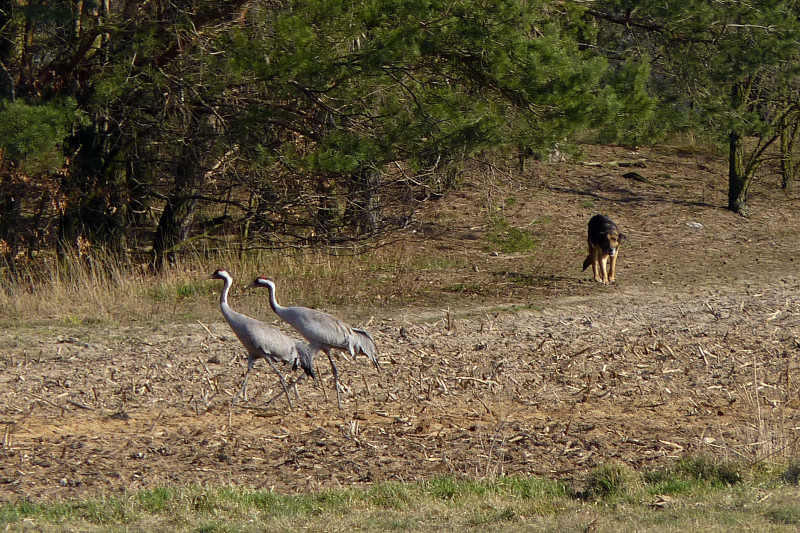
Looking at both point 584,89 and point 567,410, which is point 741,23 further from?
point 567,410

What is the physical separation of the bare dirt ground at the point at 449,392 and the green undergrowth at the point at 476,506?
1.23 ft

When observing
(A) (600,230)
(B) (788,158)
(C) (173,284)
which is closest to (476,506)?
(C) (173,284)

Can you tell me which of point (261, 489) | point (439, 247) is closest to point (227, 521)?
point (261, 489)

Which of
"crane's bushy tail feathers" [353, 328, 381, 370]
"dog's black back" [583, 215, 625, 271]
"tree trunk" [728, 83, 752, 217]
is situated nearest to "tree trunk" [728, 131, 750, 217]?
"tree trunk" [728, 83, 752, 217]

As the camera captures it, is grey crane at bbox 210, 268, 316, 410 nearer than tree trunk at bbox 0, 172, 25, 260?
Yes

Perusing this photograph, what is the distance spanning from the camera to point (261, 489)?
6172 millimetres

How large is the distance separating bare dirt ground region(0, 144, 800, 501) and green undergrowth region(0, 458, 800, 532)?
14.8 inches

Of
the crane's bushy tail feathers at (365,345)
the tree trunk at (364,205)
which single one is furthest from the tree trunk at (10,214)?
the crane's bushy tail feathers at (365,345)

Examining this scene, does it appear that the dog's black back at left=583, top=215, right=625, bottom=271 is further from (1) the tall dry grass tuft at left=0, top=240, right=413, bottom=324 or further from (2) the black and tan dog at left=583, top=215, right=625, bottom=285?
(1) the tall dry grass tuft at left=0, top=240, right=413, bottom=324

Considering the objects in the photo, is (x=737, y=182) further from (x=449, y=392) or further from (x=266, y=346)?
(x=266, y=346)

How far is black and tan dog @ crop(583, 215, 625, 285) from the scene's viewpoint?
14242 mm

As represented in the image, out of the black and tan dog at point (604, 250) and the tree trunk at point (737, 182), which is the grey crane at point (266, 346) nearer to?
the black and tan dog at point (604, 250)

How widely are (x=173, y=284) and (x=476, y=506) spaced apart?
8609 mm

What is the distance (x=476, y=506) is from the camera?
5.68 metres
